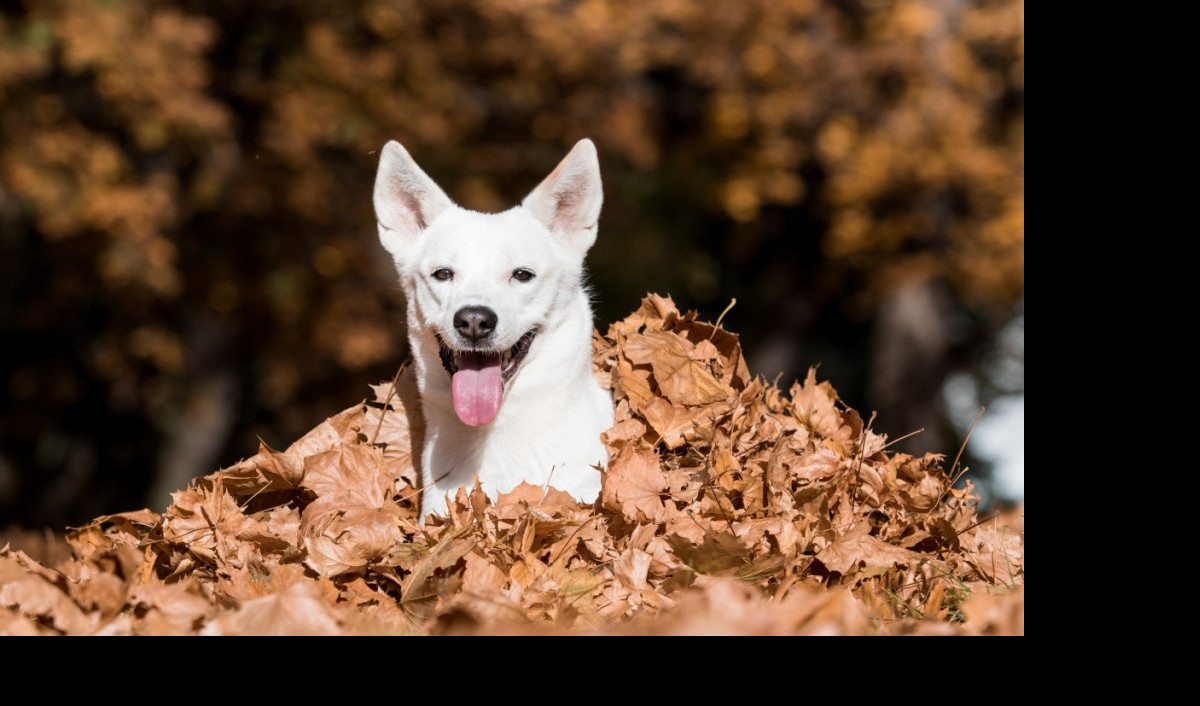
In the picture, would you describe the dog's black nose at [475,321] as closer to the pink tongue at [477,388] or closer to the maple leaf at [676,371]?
the pink tongue at [477,388]

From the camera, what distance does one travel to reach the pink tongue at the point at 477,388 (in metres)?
3.99

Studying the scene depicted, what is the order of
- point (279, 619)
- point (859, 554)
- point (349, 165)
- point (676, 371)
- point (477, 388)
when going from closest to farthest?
point (279, 619)
point (859, 554)
point (477, 388)
point (676, 371)
point (349, 165)

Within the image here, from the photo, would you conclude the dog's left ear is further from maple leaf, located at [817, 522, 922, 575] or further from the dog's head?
maple leaf, located at [817, 522, 922, 575]

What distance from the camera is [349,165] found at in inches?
578

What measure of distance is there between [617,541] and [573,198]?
152 cm

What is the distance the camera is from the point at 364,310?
47.6 ft

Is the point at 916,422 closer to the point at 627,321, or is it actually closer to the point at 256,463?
the point at 627,321

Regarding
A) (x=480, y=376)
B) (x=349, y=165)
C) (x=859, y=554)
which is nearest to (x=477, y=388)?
(x=480, y=376)

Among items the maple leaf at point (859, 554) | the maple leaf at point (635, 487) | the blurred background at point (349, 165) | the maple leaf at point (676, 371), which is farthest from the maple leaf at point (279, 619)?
the blurred background at point (349, 165)

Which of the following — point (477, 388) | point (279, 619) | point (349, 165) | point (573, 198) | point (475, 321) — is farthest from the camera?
point (349, 165)

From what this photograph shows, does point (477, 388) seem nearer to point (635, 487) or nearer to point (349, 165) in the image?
point (635, 487)
